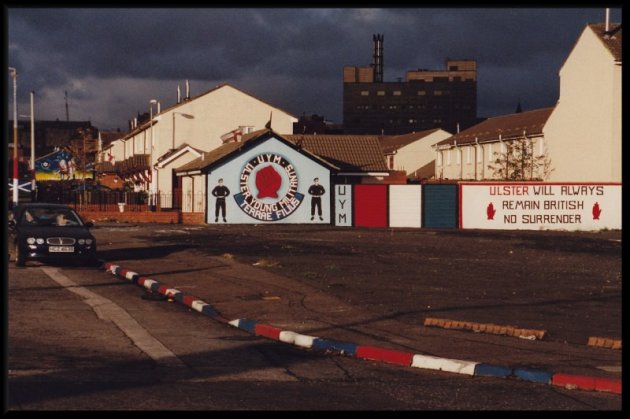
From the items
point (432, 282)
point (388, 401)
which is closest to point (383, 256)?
point (432, 282)

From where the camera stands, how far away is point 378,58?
16738 cm

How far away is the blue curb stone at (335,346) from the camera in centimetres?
1165

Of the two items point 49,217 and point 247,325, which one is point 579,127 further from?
point 247,325

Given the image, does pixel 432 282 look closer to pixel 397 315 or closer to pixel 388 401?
pixel 397 315

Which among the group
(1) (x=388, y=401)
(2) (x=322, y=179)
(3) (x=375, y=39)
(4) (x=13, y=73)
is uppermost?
(3) (x=375, y=39)

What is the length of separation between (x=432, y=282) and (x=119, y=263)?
8.57m

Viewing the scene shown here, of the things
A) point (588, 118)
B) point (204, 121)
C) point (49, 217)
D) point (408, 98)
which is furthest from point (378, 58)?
point (49, 217)

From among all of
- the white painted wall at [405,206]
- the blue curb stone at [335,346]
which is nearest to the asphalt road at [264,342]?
the blue curb stone at [335,346]

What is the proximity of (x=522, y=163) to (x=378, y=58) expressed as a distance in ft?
359

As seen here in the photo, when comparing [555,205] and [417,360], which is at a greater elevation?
[555,205]

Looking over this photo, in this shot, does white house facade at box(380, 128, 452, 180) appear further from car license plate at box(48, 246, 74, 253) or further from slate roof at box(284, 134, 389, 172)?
car license plate at box(48, 246, 74, 253)

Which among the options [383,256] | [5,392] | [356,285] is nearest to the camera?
[5,392]

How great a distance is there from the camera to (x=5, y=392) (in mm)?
8320
